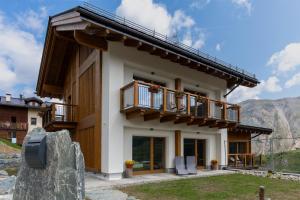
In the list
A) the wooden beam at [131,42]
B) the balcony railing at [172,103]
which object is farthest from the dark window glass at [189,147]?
the wooden beam at [131,42]

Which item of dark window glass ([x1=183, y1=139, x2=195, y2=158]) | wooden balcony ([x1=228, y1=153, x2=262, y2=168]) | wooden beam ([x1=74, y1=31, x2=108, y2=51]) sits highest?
wooden beam ([x1=74, y1=31, x2=108, y2=51])

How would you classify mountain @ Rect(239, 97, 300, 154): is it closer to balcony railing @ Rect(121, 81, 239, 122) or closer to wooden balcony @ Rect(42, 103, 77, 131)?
balcony railing @ Rect(121, 81, 239, 122)

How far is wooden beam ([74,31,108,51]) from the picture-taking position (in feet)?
35.9

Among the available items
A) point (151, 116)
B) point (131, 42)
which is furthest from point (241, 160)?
point (131, 42)

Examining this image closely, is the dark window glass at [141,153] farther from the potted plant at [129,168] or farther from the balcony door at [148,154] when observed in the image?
the potted plant at [129,168]

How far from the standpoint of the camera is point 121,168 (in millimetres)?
11188

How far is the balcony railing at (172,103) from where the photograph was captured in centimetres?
1117

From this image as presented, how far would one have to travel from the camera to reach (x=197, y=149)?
1536 centimetres

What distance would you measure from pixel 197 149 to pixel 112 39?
25.7 ft

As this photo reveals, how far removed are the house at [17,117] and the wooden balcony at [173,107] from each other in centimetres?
2917

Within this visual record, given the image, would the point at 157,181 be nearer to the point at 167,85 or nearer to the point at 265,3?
the point at 167,85

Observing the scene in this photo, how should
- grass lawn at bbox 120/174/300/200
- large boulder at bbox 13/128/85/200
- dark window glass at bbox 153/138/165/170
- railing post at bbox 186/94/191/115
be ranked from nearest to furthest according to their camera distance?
large boulder at bbox 13/128/85/200 → grass lawn at bbox 120/174/300/200 → railing post at bbox 186/94/191/115 → dark window glass at bbox 153/138/165/170

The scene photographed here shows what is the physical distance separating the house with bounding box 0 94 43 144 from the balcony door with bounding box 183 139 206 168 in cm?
2805

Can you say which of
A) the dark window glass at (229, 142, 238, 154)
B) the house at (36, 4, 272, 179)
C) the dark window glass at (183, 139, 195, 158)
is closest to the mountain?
the dark window glass at (229, 142, 238, 154)
